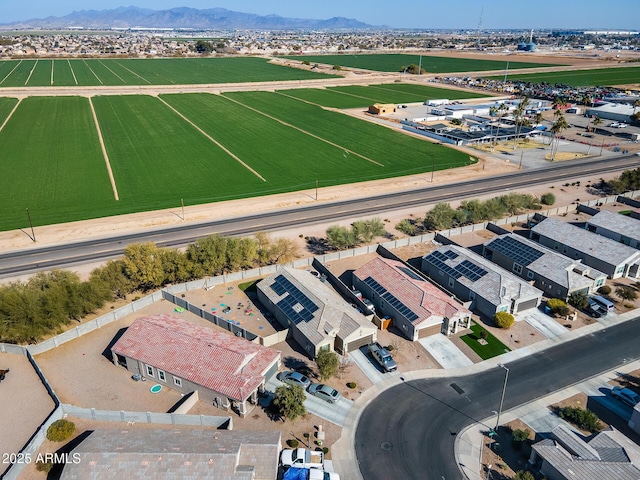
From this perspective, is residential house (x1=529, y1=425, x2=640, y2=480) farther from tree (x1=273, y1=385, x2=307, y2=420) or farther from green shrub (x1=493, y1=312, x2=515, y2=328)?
tree (x1=273, y1=385, x2=307, y2=420)

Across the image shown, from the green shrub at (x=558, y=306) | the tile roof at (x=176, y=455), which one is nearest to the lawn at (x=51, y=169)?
the tile roof at (x=176, y=455)

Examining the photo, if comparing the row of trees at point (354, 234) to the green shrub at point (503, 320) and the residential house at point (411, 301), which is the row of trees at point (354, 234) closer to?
the residential house at point (411, 301)

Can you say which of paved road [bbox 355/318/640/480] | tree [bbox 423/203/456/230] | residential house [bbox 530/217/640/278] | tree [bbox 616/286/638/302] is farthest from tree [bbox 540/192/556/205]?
paved road [bbox 355/318/640/480]

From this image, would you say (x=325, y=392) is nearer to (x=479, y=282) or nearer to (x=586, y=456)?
(x=586, y=456)

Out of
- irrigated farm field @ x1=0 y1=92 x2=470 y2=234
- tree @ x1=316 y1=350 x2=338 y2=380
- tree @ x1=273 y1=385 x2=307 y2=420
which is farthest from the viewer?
irrigated farm field @ x1=0 y1=92 x2=470 y2=234

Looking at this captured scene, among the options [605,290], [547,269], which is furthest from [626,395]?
[547,269]

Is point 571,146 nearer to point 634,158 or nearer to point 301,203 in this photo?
point 634,158
